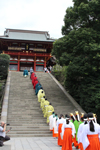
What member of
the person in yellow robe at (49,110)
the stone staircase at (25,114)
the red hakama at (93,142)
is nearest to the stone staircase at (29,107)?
the stone staircase at (25,114)

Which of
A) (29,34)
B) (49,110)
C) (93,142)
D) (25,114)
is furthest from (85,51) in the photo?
(29,34)

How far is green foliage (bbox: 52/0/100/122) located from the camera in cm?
1261

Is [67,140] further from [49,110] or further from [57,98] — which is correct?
[57,98]

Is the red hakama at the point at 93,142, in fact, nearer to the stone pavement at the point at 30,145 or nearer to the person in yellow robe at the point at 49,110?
the stone pavement at the point at 30,145

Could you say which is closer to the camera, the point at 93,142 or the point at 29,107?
the point at 93,142

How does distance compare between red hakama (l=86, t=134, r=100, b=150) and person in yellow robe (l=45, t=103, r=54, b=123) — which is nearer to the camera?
red hakama (l=86, t=134, r=100, b=150)

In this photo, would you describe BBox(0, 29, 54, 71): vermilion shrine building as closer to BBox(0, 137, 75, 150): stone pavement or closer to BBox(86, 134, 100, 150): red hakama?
BBox(0, 137, 75, 150): stone pavement

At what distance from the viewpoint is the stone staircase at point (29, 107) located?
1054 centimetres

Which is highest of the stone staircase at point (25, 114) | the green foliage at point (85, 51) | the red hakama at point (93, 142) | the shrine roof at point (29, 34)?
the shrine roof at point (29, 34)

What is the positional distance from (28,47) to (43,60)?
3.46 m

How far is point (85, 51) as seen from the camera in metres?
12.6

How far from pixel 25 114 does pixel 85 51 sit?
20.1 feet

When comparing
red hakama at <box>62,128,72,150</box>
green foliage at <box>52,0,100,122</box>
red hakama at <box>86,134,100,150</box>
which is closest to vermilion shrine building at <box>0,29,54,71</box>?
green foliage at <box>52,0,100,122</box>

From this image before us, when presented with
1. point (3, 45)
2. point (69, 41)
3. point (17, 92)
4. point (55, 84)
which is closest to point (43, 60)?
point (3, 45)
